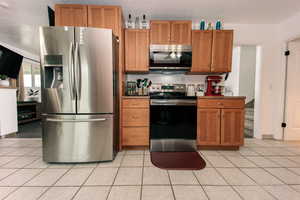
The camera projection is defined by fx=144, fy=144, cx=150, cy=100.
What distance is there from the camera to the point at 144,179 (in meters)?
1.68

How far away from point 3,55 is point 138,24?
3.90 metres

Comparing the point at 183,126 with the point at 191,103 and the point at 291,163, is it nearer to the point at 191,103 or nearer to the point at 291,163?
the point at 191,103

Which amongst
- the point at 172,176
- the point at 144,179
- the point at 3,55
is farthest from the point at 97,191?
the point at 3,55

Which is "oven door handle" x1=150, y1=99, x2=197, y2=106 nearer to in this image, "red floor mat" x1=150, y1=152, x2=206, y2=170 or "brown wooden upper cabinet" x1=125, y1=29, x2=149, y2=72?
"brown wooden upper cabinet" x1=125, y1=29, x2=149, y2=72

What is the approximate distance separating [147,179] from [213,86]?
81.5 inches

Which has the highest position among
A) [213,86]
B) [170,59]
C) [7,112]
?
[170,59]

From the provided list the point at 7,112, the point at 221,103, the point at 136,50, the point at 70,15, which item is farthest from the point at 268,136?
the point at 7,112

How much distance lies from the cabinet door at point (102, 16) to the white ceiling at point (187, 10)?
0.49ft

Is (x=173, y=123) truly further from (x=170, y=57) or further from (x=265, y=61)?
(x=265, y=61)

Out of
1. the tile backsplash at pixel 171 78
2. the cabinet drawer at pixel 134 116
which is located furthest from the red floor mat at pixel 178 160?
the tile backsplash at pixel 171 78

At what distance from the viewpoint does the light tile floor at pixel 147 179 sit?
1.43 m

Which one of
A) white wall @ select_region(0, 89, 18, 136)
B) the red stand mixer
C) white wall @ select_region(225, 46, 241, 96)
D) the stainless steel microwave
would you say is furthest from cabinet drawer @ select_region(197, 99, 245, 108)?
white wall @ select_region(0, 89, 18, 136)

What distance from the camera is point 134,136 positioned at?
249 cm

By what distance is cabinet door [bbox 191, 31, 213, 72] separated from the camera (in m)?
2.65
